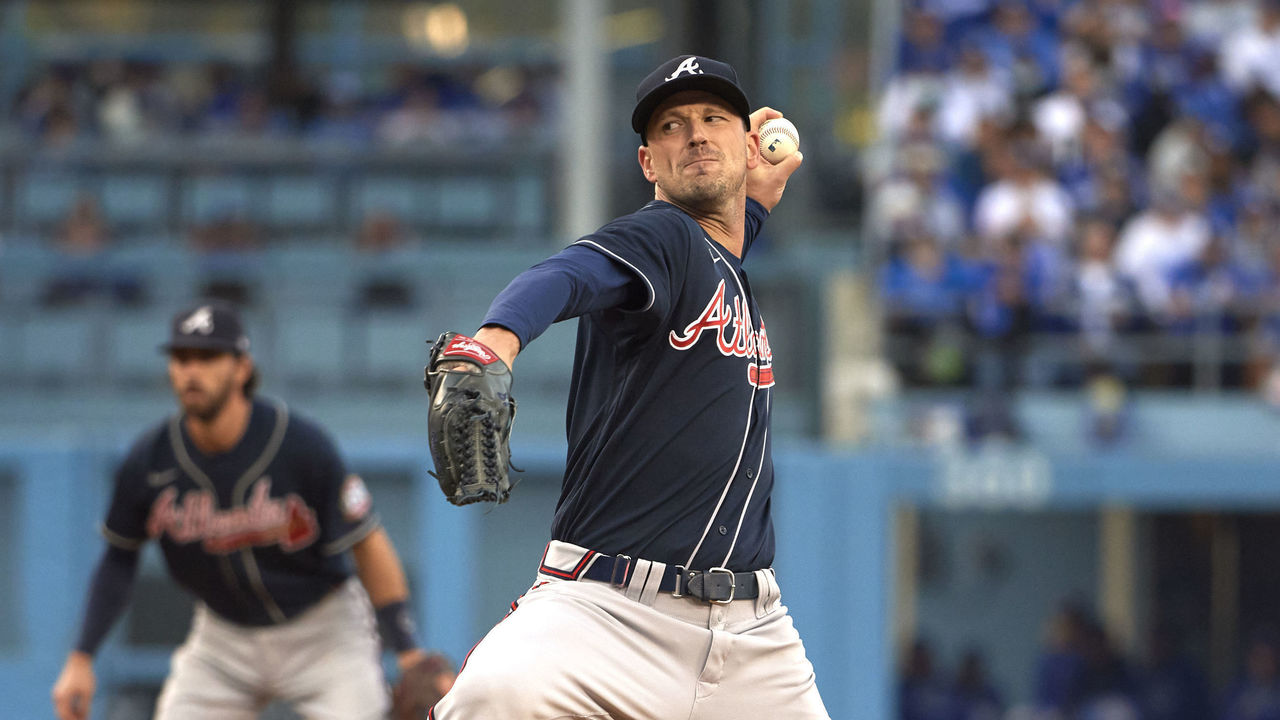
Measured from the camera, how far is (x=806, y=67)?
532 inches

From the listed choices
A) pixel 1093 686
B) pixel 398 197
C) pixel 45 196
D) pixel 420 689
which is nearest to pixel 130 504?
pixel 420 689

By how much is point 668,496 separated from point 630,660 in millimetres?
309

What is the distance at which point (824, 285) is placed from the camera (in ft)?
34.5

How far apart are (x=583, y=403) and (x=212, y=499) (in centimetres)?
210

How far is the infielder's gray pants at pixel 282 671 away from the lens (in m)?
4.77

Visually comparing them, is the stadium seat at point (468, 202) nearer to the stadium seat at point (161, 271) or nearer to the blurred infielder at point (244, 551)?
the stadium seat at point (161, 271)

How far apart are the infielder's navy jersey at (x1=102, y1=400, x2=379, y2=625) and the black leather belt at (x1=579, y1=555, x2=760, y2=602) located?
1.92 meters

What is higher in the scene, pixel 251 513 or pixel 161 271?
pixel 161 271

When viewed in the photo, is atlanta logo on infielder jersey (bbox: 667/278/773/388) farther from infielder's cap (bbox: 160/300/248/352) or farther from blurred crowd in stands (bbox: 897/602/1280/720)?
blurred crowd in stands (bbox: 897/602/1280/720)

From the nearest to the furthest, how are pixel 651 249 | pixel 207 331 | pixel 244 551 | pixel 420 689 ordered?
pixel 651 249
pixel 420 689
pixel 207 331
pixel 244 551

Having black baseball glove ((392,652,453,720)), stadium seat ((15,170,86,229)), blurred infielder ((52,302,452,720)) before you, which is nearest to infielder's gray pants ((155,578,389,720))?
blurred infielder ((52,302,452,720))

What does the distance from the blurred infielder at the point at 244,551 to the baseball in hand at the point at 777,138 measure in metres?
1.80

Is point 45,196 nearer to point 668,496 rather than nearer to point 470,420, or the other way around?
point 668,496

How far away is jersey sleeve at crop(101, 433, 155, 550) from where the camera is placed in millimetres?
4762
